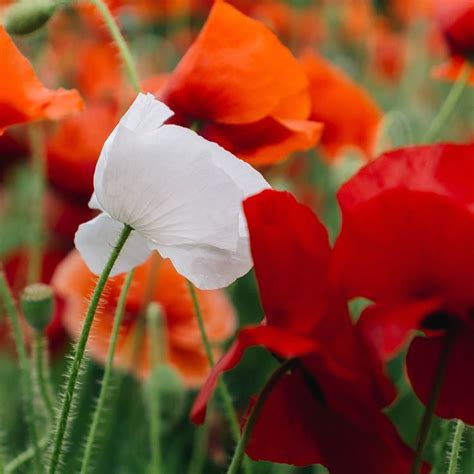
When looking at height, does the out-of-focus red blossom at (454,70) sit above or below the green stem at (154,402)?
above

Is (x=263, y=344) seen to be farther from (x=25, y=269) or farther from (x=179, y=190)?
(x=25, y=269)

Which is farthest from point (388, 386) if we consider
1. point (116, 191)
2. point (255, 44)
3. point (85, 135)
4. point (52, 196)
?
point (52, 196)

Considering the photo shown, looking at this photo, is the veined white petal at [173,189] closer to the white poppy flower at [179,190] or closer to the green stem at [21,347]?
the white poppy flower at [179,190]

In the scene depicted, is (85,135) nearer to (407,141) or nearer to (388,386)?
(407,141)

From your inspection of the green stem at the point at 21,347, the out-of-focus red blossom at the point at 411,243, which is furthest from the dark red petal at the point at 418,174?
the green stem at the point at 21,347

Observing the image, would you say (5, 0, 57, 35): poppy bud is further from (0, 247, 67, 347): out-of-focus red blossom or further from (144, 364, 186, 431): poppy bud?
(0, 247, 67, 347): out-of-focus red blossom
